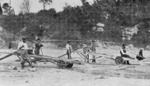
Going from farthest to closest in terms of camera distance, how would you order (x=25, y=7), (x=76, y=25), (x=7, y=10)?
(x=25, y=7) < (x=7, y=10) < (x=76, y=25)

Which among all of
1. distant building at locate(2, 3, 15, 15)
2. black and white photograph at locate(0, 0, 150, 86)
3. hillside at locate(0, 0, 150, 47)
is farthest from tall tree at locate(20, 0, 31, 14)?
hillside at locate(0, 0, 150, 47)

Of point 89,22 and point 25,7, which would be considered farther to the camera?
point 25,7

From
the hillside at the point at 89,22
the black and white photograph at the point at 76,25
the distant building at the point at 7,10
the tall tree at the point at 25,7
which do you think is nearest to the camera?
the black and white photograph at the point at 76,25

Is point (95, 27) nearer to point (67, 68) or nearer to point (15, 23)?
point (15, 23)

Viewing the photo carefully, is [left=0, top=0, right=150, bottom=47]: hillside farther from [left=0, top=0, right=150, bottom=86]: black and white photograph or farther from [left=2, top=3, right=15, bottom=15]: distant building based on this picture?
[left=2, top=3, right=15, bottom=15]: distant building

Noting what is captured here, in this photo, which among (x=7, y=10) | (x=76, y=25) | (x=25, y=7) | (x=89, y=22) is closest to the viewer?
(x=76, y=25)

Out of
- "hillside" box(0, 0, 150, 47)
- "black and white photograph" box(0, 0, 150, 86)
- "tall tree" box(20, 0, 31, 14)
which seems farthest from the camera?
"tall tree" box(20, 0, 31, 14)

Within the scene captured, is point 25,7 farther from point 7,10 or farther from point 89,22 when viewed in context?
point 89,22

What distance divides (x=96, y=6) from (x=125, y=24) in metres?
5.67

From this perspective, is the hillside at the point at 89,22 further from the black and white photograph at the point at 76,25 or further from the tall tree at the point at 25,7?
the tall tree at the point at 25,7

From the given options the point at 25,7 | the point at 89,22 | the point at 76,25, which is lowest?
the point at 76,25

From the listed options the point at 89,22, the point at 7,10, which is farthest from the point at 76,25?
the point at 7,10

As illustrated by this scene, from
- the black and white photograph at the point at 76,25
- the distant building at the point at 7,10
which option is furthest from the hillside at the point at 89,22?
the distant building at the point at 7,10

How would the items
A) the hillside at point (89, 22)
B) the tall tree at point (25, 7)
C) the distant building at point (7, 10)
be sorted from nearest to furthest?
1. the hillside at point (89, 22)
2. the tall tree at point (25, 7)
3. the distant building at point (7, 10)
